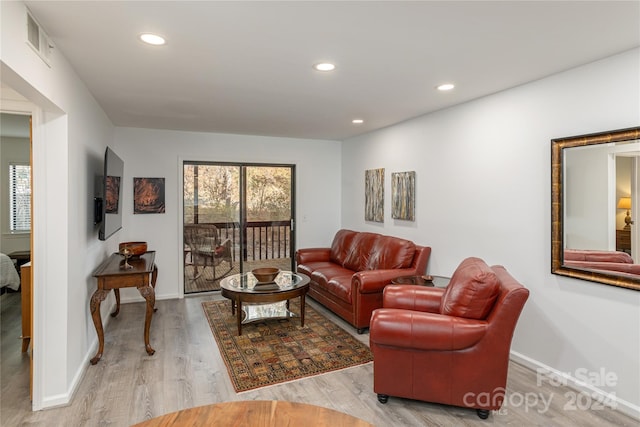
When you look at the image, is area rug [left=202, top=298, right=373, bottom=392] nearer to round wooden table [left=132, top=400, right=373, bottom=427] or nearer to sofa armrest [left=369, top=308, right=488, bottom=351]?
sofa armrest [left=369, top=308, right=488, bottom=351]

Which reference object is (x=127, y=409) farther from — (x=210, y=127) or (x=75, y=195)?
(x=210, y=127)

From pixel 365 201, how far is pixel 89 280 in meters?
3.69

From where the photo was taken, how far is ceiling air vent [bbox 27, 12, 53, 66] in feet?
6.32

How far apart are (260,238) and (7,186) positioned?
14.1ft

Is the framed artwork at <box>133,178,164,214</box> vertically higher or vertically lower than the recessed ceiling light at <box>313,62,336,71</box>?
lower

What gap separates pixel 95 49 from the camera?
7.94 ft

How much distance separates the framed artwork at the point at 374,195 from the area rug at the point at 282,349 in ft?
5.52

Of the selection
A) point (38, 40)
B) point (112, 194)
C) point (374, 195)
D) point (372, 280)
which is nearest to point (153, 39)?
point (38, 40)

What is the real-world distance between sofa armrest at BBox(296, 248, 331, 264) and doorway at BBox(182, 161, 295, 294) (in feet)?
2.20

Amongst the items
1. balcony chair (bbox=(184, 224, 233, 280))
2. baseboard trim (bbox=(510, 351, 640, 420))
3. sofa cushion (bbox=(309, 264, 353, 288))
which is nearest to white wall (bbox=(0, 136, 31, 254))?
balcony chair (bbox=(184, 224, 233, 280))

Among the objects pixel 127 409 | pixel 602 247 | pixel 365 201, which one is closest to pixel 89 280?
pixel 127 409

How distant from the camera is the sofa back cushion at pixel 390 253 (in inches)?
168

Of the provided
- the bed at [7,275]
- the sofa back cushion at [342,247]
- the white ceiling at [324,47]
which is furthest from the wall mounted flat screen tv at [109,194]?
the sofa back cushion at [342,247]

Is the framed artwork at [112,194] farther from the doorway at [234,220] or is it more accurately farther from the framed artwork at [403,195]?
the framed artwork at [403,195]
